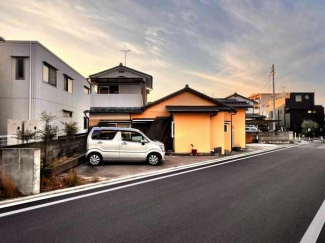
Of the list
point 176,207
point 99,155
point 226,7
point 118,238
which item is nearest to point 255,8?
point 226,7

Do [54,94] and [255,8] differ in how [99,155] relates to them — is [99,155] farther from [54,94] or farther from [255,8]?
[255,8]

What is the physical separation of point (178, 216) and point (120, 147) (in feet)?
22.7

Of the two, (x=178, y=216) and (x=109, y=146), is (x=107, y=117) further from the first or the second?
(x=178, y=216)

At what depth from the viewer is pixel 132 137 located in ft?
38.3

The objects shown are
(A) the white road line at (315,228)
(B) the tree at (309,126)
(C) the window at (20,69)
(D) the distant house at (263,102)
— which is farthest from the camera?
(D) the distant house at (263,102)

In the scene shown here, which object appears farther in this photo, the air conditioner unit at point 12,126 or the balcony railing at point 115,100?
the balcony railing at point 115,100

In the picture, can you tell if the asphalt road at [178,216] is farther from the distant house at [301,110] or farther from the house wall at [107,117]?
the distant house at [301,110]

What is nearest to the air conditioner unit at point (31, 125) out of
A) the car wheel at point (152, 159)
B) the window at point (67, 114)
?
the window at point (67, 114)

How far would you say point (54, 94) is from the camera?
18125 millimetres

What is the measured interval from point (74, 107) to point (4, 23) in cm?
894

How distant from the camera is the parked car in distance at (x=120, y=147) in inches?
445

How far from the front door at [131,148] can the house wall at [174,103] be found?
6716 mm

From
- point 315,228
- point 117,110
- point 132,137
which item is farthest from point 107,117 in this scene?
point 315,228

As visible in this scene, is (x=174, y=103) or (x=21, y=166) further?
(x=174, y=103)
